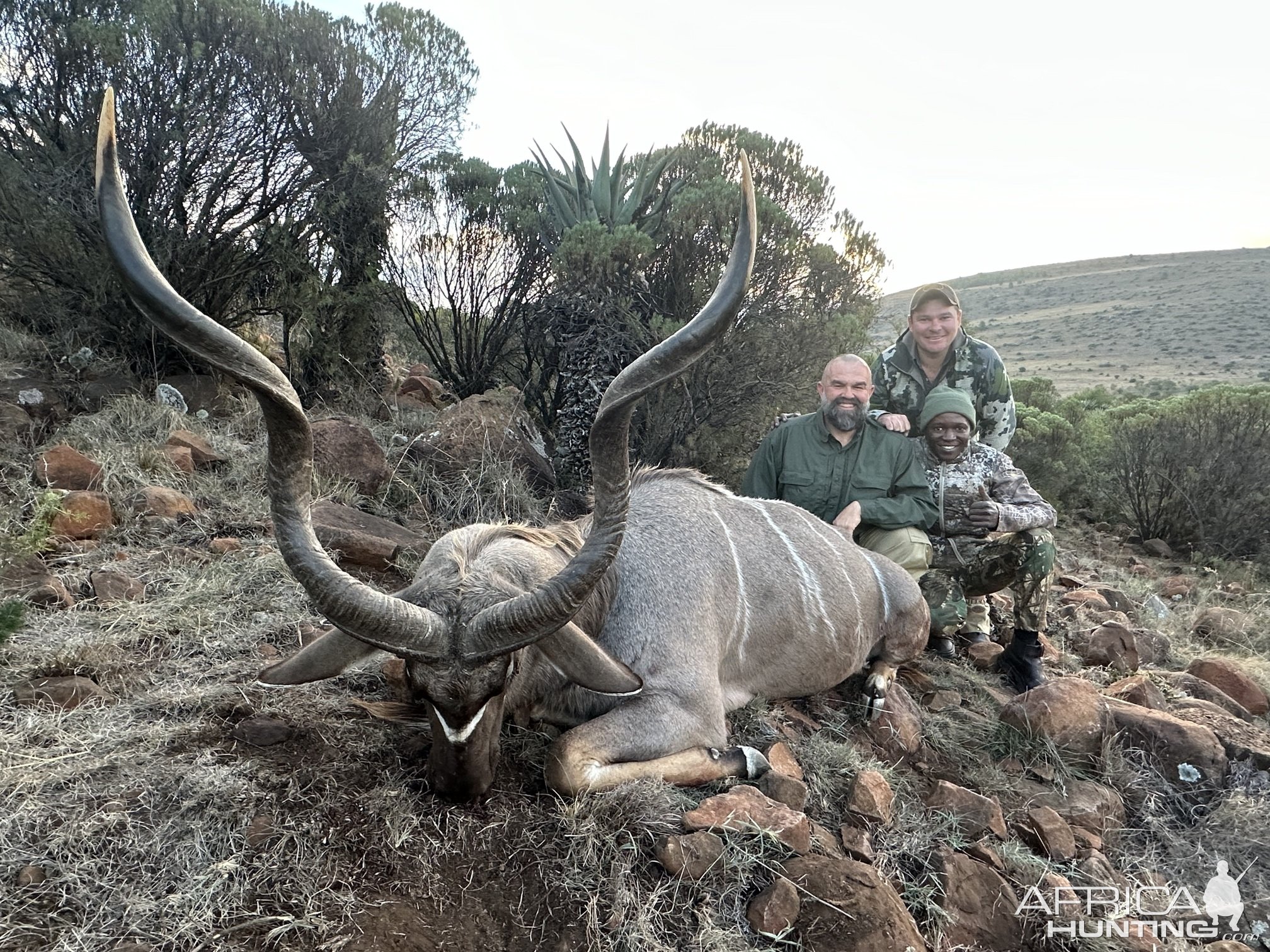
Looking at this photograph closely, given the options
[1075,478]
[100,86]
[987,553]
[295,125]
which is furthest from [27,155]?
[1075,478]

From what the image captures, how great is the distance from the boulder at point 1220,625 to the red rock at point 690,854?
6136 millimetres

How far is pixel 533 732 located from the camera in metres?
3.41

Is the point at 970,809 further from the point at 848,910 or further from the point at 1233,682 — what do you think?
the point at 1233,682

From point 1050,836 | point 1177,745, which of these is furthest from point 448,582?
point 1177,745

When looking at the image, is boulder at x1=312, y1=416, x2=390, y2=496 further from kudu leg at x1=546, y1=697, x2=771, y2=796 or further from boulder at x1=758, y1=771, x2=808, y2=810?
boulder at x1=758, y1=771, x2=808, y2=810

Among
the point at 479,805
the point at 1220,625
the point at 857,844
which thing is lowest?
the point at 1220,625

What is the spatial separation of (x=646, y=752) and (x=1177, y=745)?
292 centimetres

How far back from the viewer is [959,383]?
6.28m

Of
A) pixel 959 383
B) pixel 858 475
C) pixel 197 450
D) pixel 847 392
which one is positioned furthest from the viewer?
pixel 959 383

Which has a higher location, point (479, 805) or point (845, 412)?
point (845, 412)

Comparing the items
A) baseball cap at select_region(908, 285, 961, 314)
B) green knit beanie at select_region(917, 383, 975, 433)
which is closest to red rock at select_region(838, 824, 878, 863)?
green knit beanie at select_region(917, 383, 975, 433)

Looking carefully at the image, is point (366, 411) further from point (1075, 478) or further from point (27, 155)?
point (1075, 478)

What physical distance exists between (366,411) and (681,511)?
5.15 m

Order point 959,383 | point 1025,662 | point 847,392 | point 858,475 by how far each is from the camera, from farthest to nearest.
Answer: point 959,383 → point 858,475 → point 847,392 → point 1025,662
